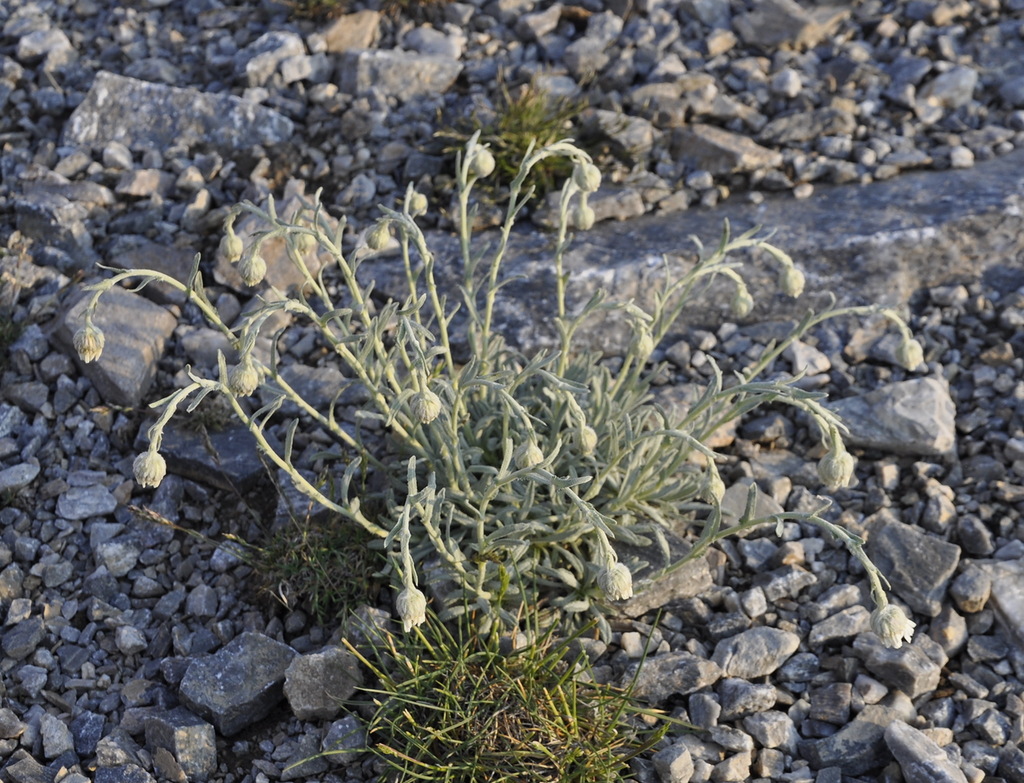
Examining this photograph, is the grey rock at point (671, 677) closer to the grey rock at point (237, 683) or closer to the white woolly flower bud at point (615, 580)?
the white woolly flower bud at point (615, 580)

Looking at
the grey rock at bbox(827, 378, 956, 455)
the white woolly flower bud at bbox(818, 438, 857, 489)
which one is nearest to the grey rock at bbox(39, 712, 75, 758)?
the white woolly flower bud at bbox(818, 438, 857, 489)

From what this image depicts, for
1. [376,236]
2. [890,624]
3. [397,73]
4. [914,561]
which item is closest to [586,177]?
[376,236]

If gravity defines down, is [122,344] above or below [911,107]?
below

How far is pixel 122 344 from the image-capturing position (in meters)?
3.96

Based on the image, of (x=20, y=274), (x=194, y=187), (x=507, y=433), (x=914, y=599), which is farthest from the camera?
(x=194, y=187)

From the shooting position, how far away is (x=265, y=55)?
5270 millimetres

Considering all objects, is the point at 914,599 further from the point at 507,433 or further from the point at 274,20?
the point at 274,20

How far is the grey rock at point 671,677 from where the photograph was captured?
3072mm

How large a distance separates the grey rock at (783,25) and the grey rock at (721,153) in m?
0.91

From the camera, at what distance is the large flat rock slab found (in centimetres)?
433

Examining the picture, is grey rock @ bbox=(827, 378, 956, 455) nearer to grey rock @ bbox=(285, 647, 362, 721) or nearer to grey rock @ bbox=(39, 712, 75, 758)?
grey rock @ bbox=(285, 647, 362, 721)

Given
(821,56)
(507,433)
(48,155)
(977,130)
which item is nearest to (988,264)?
(977,130)

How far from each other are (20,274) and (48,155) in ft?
2.74

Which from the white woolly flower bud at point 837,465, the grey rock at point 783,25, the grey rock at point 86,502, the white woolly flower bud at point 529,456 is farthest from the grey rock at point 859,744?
the grey rock at point 783,25
